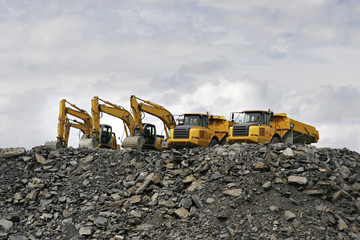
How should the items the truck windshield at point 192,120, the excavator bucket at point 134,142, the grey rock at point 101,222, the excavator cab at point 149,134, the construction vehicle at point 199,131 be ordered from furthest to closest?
the excavator cab at point 149,134
the excavator bucket at point 134,142
the truck windshield at point 192,120
the construction vehicle at point 199,131
the grey rock at point 101,222

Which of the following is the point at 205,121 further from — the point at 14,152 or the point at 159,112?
the point at 14,152

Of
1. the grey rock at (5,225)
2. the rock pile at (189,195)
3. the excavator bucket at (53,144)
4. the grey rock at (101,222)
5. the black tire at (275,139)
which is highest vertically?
the black tire at (275,139)

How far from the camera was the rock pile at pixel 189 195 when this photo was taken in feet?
59.0

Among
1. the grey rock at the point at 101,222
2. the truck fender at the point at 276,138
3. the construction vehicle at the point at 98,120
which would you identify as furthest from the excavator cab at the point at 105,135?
the grey rock at the point at 101,222

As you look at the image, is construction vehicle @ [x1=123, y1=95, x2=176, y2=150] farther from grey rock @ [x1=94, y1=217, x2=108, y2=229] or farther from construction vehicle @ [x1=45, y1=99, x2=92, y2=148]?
grey rock @ [x1=94, y1=217, x2=108, y2=229]

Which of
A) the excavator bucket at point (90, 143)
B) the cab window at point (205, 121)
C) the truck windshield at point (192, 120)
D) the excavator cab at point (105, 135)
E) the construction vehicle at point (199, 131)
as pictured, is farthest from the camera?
the excavator cab at point (105, 135)

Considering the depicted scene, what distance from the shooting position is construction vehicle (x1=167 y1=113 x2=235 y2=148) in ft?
90.7

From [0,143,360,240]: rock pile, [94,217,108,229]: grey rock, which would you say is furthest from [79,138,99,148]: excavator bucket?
[94,217,108,229]: grey rock

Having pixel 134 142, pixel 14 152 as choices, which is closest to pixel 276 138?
pixel 134 142

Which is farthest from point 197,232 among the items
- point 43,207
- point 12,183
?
point 12,183

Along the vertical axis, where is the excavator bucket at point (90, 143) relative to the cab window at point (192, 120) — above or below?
below

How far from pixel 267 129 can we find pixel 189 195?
9105mm

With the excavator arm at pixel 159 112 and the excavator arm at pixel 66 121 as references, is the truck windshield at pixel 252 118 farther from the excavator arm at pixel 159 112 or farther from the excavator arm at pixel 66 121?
the excavator arm at pixel 66 121

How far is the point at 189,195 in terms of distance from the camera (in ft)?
64.0
